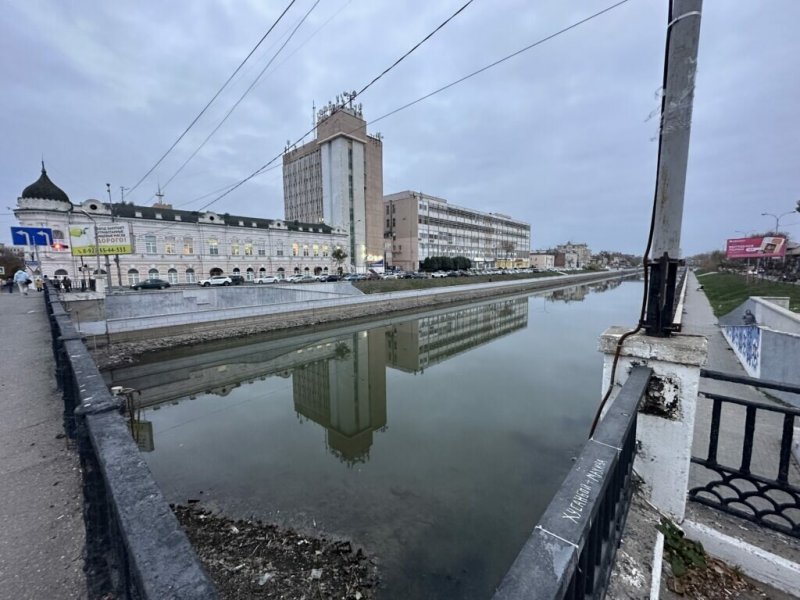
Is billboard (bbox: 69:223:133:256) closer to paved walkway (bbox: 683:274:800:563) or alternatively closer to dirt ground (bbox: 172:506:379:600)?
dirt ground (bbox: 172:506:379:600)

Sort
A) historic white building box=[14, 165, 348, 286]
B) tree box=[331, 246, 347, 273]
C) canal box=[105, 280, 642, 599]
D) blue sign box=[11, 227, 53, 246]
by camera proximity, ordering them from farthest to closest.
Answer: tree box=[331, 246, 347, 273]
historic white building box=[14, 165, 348, 286]
blue sign box=[11, 227, 53, 246]
canal box=[105, 280, 642, 599]

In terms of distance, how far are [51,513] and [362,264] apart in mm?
63679

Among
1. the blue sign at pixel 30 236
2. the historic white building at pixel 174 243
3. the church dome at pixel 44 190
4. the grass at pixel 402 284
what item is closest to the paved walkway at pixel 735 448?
the grass at pixel 402 284

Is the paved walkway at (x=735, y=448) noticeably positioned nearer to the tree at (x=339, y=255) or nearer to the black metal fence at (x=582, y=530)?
the black metal fence at (x=582, y=530)

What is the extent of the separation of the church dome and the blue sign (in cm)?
2438

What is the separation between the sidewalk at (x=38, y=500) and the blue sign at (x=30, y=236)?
1831cm

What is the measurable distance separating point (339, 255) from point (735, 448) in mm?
53989

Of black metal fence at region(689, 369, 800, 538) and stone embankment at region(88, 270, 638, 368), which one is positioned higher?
black metal fence at region(689, 369, 800, 538)

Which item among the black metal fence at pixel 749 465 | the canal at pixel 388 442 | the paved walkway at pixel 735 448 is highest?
the black metal fence at pixel 749 465

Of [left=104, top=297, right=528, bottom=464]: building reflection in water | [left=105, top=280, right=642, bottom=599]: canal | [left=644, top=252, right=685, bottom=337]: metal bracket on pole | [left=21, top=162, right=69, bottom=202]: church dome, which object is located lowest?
[left=104, top=297, right=528, bottom=464]: building reflection in water

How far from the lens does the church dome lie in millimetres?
35344

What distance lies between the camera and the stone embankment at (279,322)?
15898mm

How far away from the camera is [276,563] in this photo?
182 inches

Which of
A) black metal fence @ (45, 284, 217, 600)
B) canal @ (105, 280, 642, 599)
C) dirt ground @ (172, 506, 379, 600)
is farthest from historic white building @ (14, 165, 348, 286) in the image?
black metal fence @ (45, 284, 217, 600)
